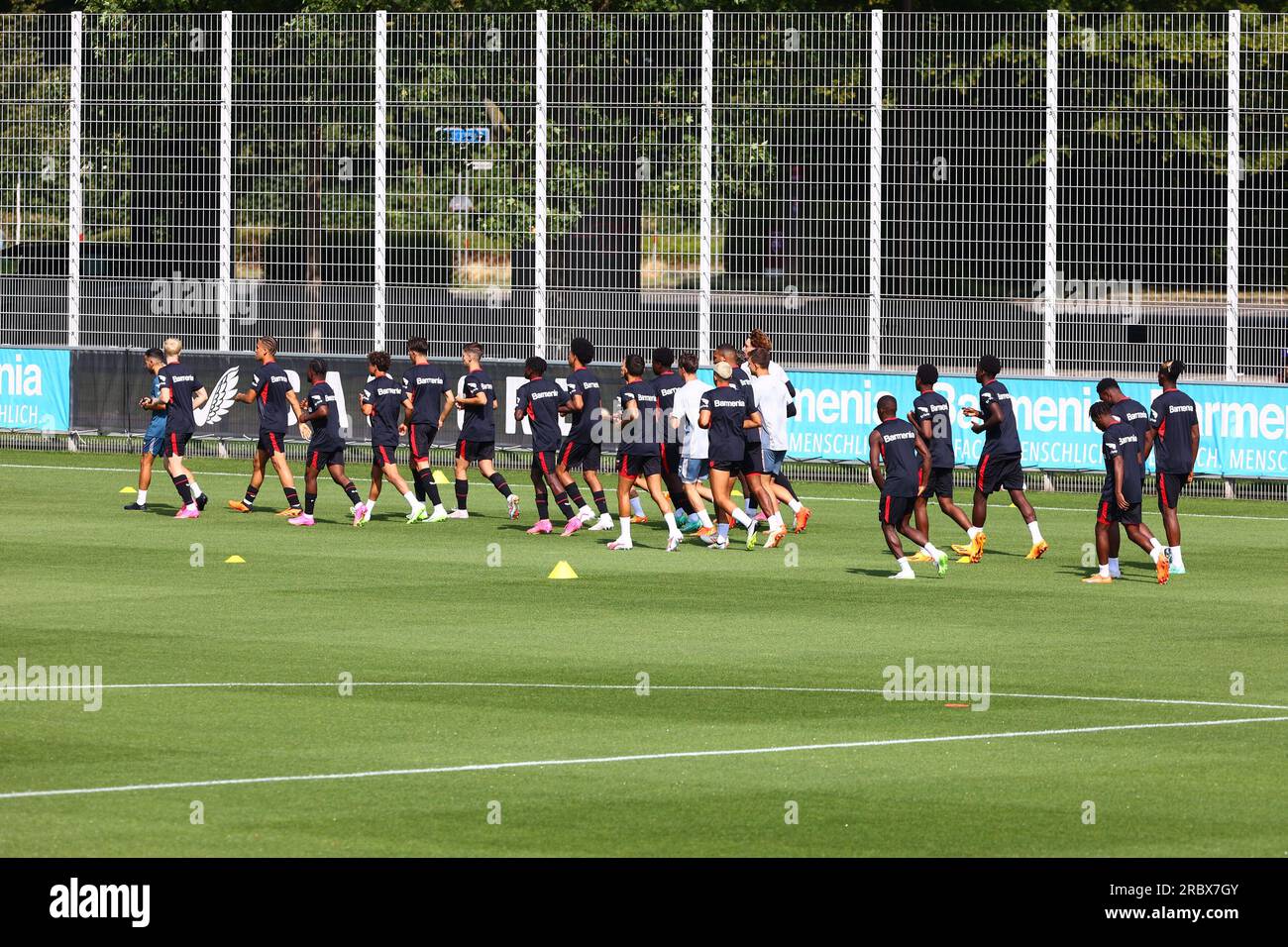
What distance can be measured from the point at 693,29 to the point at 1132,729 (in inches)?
869

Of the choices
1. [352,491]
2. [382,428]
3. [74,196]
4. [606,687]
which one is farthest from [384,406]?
[74,196]

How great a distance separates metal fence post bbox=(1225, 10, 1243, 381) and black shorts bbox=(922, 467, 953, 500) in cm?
914

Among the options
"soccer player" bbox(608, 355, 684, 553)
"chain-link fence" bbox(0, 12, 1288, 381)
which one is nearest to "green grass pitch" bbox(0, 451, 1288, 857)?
"soccer player" bbox(608, 355, 684, 553)


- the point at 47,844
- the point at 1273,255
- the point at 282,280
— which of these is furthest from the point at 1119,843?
the point at 282,280

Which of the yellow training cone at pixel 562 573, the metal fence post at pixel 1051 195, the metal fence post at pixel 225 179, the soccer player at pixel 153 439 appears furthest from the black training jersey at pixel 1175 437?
the metal fence post at pixel 225 179

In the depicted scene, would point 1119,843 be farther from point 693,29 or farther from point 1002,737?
point 693,29

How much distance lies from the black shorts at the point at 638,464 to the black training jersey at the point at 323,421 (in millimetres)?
3799

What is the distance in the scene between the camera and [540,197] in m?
34.2

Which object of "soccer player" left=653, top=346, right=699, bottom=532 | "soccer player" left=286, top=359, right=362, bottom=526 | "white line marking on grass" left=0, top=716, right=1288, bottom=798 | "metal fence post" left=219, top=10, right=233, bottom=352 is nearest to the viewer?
"white line marking on grass" left=0, top=716, right=1288, bottom=798

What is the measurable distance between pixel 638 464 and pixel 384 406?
370 cm

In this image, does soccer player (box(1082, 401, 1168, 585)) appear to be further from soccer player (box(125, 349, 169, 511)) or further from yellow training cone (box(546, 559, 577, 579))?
soccer player (box(125, 349, 169, 511))

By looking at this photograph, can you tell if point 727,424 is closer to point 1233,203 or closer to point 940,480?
point 940,480

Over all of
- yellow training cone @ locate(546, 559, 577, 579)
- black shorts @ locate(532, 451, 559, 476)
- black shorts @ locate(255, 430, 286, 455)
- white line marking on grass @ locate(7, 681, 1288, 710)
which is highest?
black shorts @ locate(255, 430, 286, 455)

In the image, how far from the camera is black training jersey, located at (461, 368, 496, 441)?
25.6m
